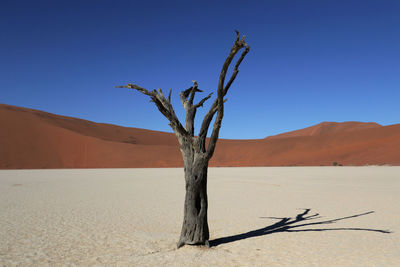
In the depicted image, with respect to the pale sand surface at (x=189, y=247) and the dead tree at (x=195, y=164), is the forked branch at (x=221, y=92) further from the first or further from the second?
the pale sand surface at (x=189, y=247)

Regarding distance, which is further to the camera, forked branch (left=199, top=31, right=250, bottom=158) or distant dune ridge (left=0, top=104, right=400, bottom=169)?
distant dune ridge (left=0, top=104, right=400, bottom=169)

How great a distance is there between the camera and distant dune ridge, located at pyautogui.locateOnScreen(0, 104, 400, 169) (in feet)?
153

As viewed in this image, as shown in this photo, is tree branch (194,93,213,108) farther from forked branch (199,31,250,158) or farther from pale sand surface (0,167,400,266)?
pale sand surface (0,167,400,266)

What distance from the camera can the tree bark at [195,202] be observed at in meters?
5.90

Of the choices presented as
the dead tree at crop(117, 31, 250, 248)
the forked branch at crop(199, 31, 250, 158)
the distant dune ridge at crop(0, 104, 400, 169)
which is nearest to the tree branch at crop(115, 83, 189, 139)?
the dead tree at crop(117, 31, 250, 248)

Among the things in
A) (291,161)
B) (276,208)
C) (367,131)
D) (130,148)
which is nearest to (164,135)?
(130,148)

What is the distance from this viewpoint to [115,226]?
8.04 meters

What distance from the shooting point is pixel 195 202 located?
19.7 ft

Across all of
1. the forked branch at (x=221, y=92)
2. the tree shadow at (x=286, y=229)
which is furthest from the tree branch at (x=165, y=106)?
the tree shadow at (x=286, y=229)

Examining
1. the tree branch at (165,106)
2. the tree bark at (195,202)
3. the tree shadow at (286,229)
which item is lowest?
the tree shadow at (286,229)

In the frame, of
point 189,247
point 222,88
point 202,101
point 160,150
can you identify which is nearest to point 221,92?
point 222,88

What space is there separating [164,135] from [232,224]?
85894 mm

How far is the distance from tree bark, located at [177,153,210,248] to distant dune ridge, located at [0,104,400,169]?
43.9 metres

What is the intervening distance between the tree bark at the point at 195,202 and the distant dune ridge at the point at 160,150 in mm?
43904
